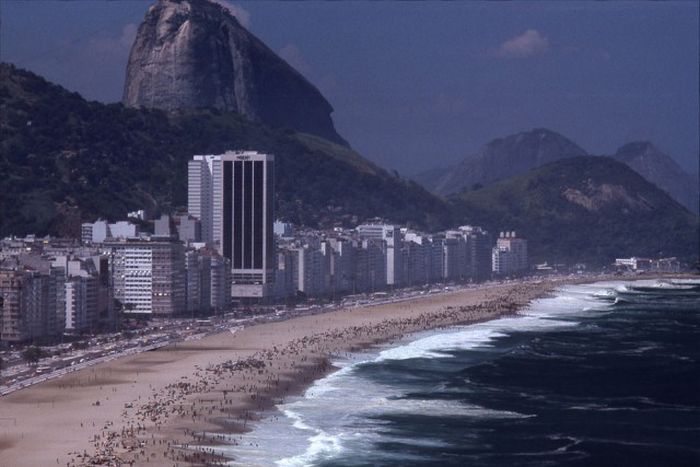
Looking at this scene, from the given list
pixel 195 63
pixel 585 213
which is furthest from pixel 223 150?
pixel 585 213

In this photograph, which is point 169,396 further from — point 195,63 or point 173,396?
point 195,63

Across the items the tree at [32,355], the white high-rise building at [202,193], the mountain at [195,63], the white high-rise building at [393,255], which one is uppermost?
the mountain at [195,63]

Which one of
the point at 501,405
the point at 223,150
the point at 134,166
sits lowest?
the point at 501,405

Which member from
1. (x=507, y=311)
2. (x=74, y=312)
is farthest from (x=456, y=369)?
(x=507, y=311)

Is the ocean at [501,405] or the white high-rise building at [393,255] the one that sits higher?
the white high-rise building at [393,255]

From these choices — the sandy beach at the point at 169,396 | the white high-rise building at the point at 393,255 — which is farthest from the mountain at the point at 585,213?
the sandy beach at the point at 169,396

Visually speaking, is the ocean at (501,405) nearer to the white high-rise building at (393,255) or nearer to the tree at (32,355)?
the tree at (32,355)

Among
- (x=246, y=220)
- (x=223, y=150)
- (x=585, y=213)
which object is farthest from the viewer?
(x=585, y=213)

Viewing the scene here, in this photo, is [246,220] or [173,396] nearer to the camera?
[173,396]
